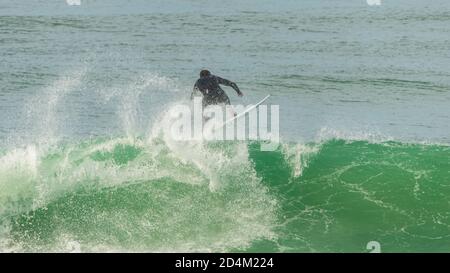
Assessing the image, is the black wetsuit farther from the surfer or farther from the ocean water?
the ocean water

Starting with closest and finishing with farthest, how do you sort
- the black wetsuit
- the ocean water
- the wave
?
1. the wave
2. the ocean water
3. the black wetsuit

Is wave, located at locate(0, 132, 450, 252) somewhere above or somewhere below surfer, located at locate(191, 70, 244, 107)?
below

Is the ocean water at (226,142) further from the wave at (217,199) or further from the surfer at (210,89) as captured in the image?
the surfer at (210,89)

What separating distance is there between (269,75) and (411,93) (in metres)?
4.72

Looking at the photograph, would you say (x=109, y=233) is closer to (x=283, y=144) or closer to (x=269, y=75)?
(x=283, y=144)

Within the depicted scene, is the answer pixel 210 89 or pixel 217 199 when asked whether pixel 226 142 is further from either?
pixel 217 199

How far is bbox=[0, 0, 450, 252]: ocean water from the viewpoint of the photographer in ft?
47.1

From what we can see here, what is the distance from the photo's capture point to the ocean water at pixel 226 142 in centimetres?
1437

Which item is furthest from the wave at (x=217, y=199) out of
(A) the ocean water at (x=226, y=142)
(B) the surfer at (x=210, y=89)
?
(B) the surfer at (x=210, y=89)

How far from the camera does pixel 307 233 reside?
14234 millimetres

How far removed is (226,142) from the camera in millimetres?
17641

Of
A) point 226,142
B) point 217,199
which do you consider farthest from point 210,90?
point 217,199

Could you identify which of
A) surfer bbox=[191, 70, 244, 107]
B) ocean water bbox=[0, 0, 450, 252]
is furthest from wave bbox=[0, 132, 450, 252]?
surfer bbox=[191, 70, 244, 107]
